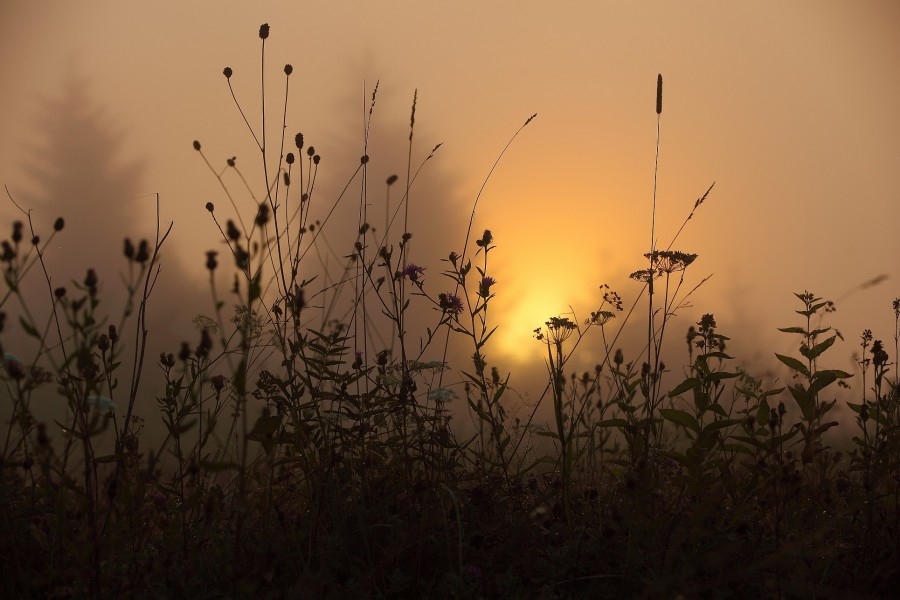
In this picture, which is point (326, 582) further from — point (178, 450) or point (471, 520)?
point (178, 450)

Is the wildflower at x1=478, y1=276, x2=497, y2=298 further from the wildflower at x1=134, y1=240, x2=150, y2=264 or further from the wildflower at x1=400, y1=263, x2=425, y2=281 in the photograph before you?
the wildflower at x1=134, y1=240, x2=150, y2=264

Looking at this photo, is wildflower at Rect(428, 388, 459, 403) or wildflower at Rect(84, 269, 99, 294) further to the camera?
wildflower at Rect(428, 388, 459, 403)

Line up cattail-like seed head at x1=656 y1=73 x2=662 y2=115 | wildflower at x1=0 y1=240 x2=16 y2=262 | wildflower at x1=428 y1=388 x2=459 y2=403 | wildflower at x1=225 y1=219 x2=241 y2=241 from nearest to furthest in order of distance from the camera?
wildflower at x1=225 y1=219 x2=241 y2=241, wildflower at x1=0 y1=240 x2=16 y2=262, wildflower at x1=428 y1=388 x2=459 y2=403, cattail-like seed head at x1=656 y1=73 x2=662 y2=115

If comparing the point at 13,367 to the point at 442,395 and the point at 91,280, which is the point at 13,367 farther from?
the point at 442,395

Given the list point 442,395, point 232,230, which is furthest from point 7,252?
point 442,395

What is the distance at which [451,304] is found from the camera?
307 centimetres

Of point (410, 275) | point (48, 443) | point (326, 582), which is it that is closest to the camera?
point (48, 443)

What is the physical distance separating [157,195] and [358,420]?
1097 millimetres

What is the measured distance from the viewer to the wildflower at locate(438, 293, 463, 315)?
301 centimetres

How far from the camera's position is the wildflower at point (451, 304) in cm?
301

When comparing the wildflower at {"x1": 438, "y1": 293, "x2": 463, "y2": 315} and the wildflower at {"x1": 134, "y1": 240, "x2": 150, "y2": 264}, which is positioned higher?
the wildflower at {"x1": 438, "y1": 293, "x2": 463, "y2": 315}

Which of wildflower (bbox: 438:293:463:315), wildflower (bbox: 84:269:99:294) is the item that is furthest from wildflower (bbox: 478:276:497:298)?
wildflower (bbox: 84:269:99:294)

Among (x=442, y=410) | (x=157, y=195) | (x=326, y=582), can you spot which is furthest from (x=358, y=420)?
(x=157, y=195)

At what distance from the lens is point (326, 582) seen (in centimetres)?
230
